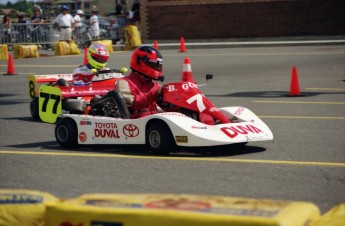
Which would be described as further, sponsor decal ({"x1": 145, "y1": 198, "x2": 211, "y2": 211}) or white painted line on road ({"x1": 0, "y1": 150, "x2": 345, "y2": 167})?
white painted line on road ({"x1": 0, "y1": 150, "x2": 345, "y2": 167})

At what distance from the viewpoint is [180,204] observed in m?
5.02

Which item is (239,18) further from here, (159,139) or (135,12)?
(159,139)

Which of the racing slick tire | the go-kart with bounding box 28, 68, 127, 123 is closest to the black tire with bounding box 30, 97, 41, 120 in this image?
the go-kart with bounding box 28, 68, 127, 123

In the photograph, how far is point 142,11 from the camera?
1446 inches

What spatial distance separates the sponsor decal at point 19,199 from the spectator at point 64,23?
1019 inches

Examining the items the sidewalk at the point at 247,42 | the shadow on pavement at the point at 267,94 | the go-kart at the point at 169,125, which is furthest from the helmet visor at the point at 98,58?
the sidewalk at the point at 247,42

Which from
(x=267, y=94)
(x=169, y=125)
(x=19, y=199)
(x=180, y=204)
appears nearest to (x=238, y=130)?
(x=169, y=125)

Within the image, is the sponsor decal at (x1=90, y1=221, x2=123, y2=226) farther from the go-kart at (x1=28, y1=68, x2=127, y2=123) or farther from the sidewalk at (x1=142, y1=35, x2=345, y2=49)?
the sidewalk at (x1=142, y1=35, x2=345, y2=49)

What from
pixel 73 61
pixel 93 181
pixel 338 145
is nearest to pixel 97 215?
pixel 93 181

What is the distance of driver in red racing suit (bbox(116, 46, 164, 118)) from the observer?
35.0 feet

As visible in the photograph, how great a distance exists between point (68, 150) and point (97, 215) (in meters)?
5.73

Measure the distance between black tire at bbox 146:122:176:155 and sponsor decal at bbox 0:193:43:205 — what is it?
4318 mm

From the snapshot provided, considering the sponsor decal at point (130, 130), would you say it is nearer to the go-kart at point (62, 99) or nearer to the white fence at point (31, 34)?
the go-kart at point (62, 99)

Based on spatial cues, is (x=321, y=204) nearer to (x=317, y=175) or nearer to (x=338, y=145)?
(x=317, y=175)
